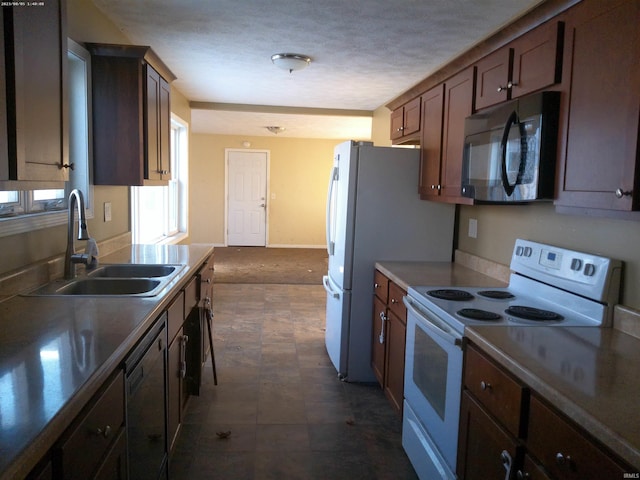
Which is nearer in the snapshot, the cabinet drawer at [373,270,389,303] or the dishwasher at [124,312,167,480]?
the dishwasher at [124,312,167,480]

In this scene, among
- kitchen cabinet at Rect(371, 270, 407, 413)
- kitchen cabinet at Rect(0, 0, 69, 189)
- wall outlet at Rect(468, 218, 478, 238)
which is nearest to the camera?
kitchen cabinet at Rect(0, 0, 69, 189)

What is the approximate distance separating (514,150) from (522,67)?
0.41 metres

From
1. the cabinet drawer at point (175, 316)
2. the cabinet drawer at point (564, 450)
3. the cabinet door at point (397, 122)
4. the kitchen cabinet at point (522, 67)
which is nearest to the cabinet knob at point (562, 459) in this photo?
the cabinet drawer at point (564, 450)

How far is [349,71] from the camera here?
3869 mm

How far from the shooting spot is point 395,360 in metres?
2.79

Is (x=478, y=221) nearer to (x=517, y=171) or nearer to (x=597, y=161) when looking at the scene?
(x=517, y=171)

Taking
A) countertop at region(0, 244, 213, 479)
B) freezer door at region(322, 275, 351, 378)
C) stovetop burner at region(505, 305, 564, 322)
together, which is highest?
countertop at region(0, 244, 213, 479)

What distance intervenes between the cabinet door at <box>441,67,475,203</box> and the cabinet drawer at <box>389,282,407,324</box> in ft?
2.01

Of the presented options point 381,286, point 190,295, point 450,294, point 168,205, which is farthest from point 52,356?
point 168,205

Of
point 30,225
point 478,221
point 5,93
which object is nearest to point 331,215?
point 478,221

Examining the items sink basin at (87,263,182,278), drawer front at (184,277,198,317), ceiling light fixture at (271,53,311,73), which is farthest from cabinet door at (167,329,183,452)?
ceiling light fixture at (271,53,311,73)

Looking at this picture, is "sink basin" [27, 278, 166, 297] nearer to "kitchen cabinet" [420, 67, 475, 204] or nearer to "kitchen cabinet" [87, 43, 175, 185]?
"kitchen cabinet" [87, 43, 175, 185]

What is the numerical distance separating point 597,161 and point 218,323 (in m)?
3.68

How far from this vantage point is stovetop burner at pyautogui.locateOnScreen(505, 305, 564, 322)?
1867 mm
